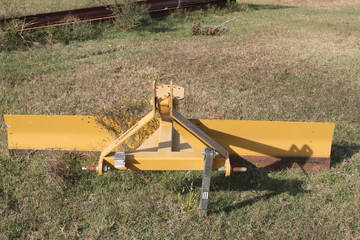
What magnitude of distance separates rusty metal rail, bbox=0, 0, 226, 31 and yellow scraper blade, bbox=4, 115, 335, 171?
5107 mm

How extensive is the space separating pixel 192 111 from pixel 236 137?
1.58m

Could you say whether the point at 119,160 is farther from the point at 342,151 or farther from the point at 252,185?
the point at 342,151

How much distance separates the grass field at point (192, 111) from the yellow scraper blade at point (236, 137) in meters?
0.16

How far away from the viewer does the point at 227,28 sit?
1048 centimetres

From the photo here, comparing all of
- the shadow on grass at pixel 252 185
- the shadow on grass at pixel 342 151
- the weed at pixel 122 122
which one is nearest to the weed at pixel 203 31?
the shadow on grass at pixel 342 151

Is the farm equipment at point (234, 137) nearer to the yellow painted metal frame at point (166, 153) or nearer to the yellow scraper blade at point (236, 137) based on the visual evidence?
the yellow scraper blade at point (236, 137)

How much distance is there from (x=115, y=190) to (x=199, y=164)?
1019 millimetres

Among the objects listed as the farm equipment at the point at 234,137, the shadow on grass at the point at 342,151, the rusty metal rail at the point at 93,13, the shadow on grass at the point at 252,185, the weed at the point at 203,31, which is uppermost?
the rusty metal rail at the point at 93,13

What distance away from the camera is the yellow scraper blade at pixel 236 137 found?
3.93m

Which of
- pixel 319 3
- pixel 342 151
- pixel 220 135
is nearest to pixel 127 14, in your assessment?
pixel 220 135

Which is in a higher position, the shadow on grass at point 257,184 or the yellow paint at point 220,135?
the yellow paint at point 220,135

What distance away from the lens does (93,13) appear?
9.94 metres

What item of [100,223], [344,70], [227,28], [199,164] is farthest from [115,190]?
[227,28]

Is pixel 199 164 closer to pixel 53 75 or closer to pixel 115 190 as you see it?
pixel 115 190
